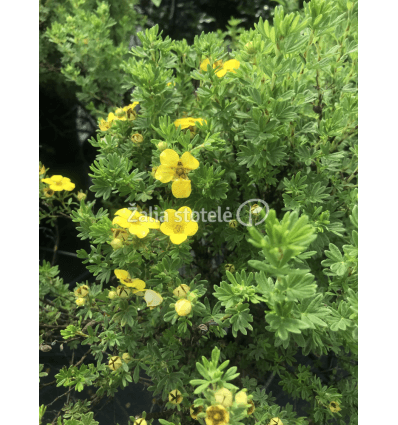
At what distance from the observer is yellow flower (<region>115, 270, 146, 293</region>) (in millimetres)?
811

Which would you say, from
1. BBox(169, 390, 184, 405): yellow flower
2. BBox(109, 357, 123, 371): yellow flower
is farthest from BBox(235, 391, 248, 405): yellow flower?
BBox(109, 357, 123, 371): yellow flower

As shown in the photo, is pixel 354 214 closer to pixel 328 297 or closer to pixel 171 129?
pixel 328 297

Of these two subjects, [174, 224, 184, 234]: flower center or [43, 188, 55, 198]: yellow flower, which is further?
[43, 188, 55, 198]: yellow flower

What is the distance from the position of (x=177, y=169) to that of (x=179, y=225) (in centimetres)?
15

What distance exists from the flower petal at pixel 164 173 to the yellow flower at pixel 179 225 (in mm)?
91

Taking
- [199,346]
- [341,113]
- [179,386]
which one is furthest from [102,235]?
[341,113]

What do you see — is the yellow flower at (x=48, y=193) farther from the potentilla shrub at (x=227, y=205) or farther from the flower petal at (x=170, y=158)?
the flower petal at (x=170, y=158)

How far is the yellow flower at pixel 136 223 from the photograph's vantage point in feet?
2.50

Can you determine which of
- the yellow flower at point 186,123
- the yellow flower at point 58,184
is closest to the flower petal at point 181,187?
the yellow flower at point 186,123

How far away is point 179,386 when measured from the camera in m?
0.88

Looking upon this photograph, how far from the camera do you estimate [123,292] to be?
840 mm

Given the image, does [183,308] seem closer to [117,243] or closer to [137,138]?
[117,243]

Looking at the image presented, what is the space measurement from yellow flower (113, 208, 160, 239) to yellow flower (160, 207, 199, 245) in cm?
3

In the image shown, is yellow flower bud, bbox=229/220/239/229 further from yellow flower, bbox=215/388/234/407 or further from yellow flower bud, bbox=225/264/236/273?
yellow flower, bbox=215/388/234/407
